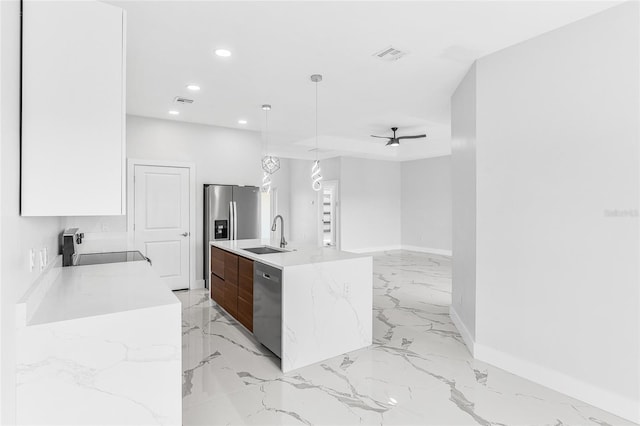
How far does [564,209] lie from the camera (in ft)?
8.33

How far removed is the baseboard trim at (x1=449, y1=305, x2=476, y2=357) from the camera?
10.3ft

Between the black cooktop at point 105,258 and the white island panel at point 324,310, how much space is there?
1.30m

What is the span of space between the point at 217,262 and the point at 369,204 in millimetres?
5728

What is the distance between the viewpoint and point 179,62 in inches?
128

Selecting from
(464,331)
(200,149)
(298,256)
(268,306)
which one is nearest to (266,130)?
(200,149)

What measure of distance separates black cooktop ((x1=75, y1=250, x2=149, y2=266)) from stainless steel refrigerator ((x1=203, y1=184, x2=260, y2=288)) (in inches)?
87.3

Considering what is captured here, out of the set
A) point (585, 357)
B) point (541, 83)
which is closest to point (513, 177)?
point (541, 83)

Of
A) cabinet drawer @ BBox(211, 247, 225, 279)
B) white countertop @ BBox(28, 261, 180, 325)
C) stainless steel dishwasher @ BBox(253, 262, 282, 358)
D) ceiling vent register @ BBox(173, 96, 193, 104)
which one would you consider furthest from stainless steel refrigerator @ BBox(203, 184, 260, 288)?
white countertop @ BBox(28, 261, 180, 325)

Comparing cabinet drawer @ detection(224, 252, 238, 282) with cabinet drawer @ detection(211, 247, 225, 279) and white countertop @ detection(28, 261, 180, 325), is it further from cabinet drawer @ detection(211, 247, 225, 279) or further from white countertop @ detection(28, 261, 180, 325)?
white countertop @ detection(28, 261, 180, 325)

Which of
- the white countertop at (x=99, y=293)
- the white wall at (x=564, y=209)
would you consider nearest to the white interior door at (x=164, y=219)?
the white countertop at (x=99, y=293)

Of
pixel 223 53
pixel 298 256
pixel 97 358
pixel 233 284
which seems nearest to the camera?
pixel 97 358

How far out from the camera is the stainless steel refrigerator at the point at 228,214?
548cm

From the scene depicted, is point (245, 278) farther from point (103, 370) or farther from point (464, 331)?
point (464, 331)

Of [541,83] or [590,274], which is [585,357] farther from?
[541,83]
